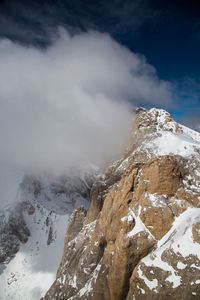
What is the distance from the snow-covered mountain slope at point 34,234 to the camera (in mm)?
70688

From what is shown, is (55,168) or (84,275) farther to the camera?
(55,168)

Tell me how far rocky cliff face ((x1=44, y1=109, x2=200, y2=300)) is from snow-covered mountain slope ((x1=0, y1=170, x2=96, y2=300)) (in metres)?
32.6

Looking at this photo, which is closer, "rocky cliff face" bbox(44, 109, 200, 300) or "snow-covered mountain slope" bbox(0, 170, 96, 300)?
"rocky cliff face" bbox(44, 109, 200, 300)

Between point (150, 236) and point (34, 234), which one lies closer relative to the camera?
point (150, 236)

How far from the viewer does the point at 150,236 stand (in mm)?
27969

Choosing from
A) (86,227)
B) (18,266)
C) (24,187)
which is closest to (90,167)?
(24,187)

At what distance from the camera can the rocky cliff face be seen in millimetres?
22547

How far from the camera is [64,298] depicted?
4103 centimetres

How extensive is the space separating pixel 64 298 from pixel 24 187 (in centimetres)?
8645

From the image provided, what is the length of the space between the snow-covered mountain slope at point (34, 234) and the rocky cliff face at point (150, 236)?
107 ft

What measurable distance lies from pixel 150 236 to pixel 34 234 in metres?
87.9

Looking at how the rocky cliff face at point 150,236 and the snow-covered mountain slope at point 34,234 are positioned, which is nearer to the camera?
the rocky cliff face at point 150,236

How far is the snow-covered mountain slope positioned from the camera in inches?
2783

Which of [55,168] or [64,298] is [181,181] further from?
[55,168]
